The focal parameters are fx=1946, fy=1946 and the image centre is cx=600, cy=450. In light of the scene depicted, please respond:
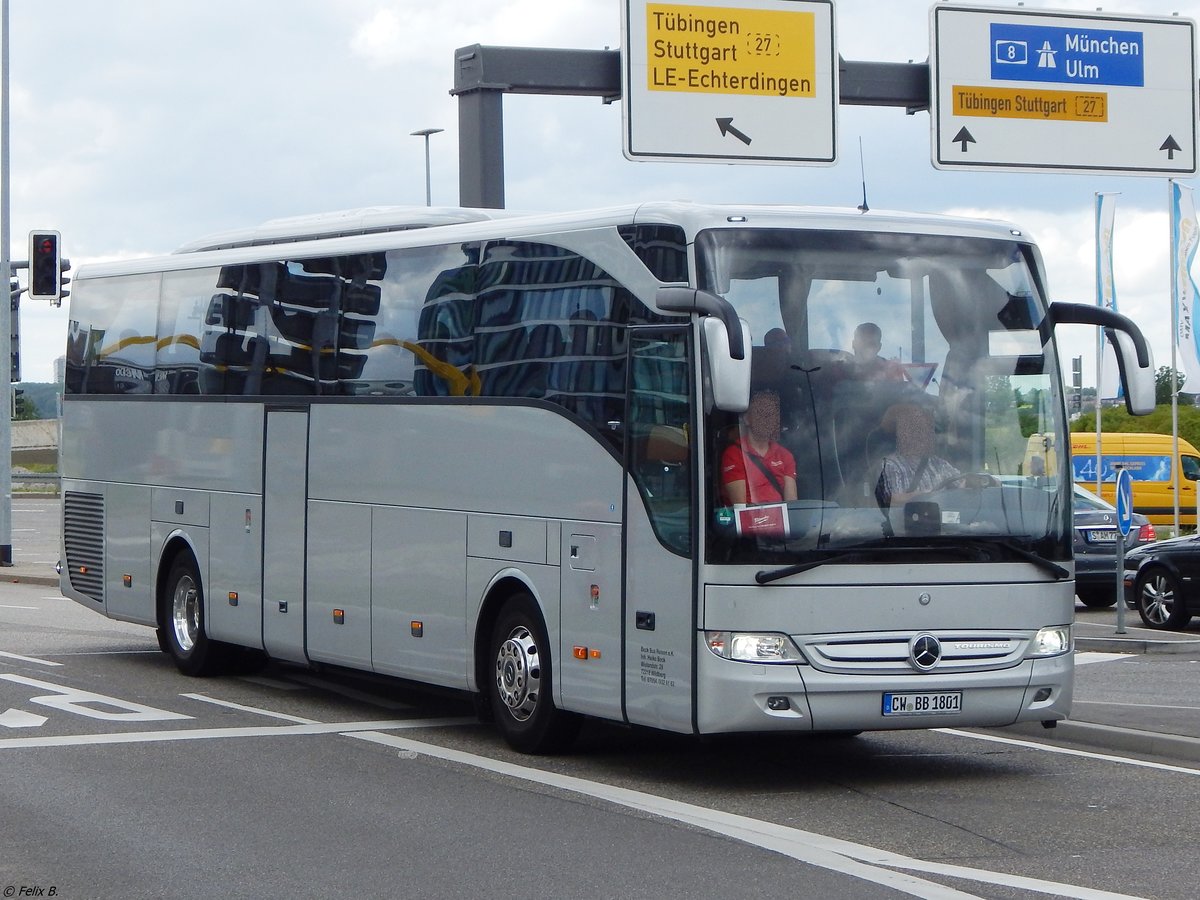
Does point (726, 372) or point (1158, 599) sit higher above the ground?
point (726, 372)

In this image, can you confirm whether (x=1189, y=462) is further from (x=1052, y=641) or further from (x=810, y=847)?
(x=810, y=847)

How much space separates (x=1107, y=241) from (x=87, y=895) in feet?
95.3

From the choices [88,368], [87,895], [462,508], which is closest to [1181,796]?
[462,508]

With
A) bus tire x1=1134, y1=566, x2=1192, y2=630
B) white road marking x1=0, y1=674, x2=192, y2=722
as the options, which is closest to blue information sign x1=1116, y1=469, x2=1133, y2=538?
bus tire x1=1134, y1=566, x2=1192, y2=630

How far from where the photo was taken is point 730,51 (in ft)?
56.0

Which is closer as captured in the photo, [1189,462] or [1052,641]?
[1052,641]

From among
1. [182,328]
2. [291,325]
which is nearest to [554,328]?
[291,325]

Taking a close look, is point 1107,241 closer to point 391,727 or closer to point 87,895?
point 391,727

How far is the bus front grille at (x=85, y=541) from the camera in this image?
59.4ft

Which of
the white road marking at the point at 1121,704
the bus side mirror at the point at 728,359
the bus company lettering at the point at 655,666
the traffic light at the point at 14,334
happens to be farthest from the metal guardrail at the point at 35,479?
the bus side mirror at the point at 728,359

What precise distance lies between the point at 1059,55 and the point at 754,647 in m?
9.88

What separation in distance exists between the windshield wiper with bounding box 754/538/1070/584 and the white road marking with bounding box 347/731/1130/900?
129 centimetres

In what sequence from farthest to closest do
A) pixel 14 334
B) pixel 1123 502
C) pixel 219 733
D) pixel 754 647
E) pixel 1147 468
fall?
pixel 1147 468 → pixel 14 334 → pixel 1123 502 → pixel 219 733 → pixel 754 647

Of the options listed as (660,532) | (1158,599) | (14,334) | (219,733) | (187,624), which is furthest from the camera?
(14,334)
